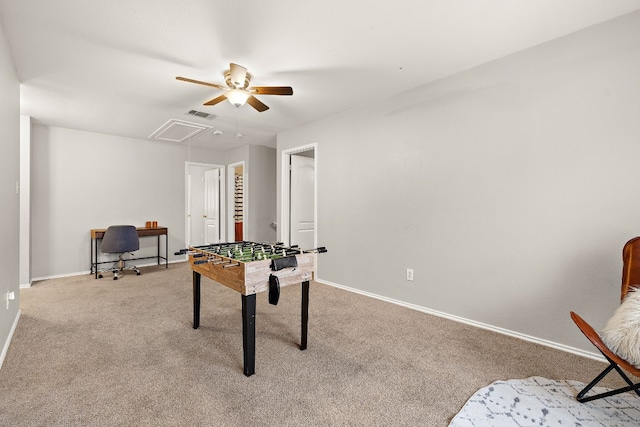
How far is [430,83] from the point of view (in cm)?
306

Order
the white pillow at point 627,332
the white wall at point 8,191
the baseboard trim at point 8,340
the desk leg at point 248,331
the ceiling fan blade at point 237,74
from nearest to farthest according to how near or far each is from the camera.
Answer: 1. the white pillow at point 627,332
2. the desk leg at point 248,331
3. the baseboard trim at point 8,340
4. the white wall at point 8,191
5. the ceiling fan blade at point 237,74

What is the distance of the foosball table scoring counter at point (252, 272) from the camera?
6.22 feet

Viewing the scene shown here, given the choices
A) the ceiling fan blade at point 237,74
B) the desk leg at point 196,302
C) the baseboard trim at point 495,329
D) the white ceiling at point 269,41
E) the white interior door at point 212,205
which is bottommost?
the baseboard trim at point 495,329

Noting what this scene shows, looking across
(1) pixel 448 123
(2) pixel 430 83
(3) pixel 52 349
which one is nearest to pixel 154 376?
(3) pixel 52 349

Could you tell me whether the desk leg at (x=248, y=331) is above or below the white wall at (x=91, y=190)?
below

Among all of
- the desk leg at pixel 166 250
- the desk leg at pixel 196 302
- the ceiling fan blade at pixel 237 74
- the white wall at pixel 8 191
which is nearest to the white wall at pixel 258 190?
the desk leg at pixel 166 250

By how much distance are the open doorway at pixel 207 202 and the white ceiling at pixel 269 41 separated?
113 inches

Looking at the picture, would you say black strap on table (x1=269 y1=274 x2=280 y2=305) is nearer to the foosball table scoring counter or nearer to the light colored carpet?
the foosball table scoring counter

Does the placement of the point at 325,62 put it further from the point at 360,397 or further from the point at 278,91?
the point at 360,397

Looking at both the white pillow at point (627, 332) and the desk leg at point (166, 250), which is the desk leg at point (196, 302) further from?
the desk leg at point (166, 250)

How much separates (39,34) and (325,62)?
225 centimetres

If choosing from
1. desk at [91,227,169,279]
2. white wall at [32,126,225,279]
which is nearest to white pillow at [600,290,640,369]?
desk at [91,227,169,279]

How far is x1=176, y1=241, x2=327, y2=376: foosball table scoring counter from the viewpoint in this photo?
1.90 metres

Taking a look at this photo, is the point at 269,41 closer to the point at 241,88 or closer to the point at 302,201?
the point at 241,88
